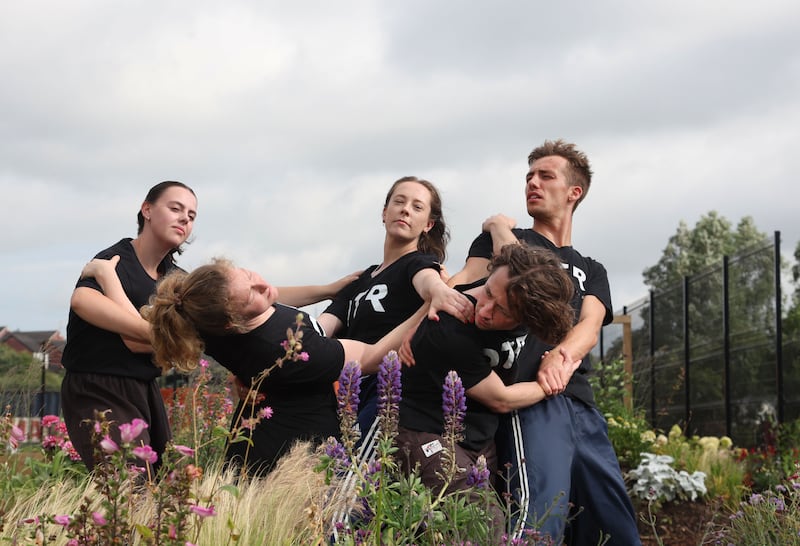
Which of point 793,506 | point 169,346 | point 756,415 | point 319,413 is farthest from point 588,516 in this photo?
point 756,415

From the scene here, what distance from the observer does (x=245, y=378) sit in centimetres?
375

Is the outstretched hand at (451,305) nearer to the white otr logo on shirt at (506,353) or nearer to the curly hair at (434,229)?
the white otr logo on shirt at (506,353)

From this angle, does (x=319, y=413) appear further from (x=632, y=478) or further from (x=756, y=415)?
(x=756, y=415)

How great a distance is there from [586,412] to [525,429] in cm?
47

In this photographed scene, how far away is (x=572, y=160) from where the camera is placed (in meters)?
4.74

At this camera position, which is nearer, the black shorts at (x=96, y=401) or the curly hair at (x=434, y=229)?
the black shorts at (x=96, y=401)

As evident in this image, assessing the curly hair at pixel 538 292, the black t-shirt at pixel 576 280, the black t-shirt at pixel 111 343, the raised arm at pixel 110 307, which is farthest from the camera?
the black t-shirt at pixel 111 343

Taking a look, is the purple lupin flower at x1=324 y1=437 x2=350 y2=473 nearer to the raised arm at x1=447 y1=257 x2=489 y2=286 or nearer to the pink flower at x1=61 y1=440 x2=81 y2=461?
the raised arm at x1=447 y1=257 x2=489 y2=286

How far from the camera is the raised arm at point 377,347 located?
362 centimetres

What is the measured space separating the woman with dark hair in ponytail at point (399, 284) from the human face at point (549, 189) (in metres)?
0.47

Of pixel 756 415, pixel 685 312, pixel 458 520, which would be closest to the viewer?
pixel 458 520

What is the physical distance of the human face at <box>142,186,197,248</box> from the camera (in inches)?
178

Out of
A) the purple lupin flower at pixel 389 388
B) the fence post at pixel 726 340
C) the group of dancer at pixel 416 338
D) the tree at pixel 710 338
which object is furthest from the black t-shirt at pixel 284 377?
the fence post at pixel 726 340

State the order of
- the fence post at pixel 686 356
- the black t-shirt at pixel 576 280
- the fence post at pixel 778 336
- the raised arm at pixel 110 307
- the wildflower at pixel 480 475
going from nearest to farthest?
the wildflower at pixel 480 475
the black t-shirt at pixel 576 280
the raised arm at pixel 110 307
the fence post at pixel 778 336
the fence post at pixel 686 356
